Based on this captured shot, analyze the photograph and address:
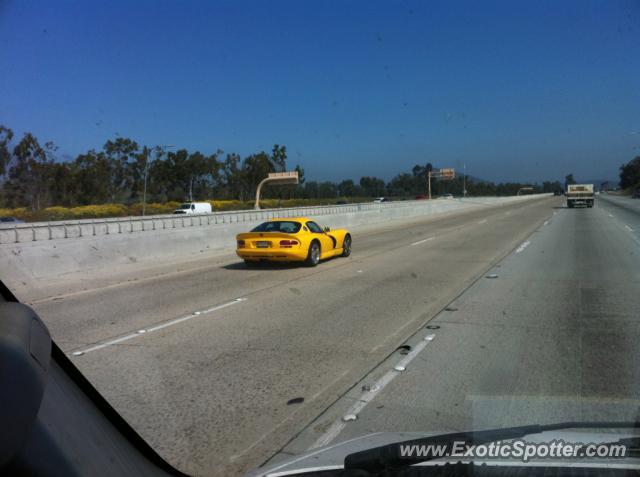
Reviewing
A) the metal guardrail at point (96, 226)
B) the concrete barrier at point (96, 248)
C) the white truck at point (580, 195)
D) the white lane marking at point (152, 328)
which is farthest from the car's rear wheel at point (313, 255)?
the white truck at point (580, 195)

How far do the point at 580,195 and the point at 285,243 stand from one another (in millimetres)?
49916

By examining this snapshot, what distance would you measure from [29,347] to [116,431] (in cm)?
90

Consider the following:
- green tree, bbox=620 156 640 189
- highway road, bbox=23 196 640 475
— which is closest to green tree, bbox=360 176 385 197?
green tree, bbox=620 156 640 189

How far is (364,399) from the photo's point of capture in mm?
5172

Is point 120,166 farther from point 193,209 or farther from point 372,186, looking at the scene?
point 372,186

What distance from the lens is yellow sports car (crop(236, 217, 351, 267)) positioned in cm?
1477

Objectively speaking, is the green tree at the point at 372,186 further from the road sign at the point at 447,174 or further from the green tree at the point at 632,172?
the green tree at the point at 632,172

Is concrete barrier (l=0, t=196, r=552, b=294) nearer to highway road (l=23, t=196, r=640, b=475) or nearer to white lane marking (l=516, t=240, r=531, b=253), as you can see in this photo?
highway road (l=23, t=196, r=640, b=475)

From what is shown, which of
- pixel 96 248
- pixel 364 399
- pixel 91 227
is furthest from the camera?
pixel 91 227

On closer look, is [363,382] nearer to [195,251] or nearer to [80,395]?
[80,395]

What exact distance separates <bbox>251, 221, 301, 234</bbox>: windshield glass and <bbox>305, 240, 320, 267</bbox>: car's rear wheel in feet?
2.04

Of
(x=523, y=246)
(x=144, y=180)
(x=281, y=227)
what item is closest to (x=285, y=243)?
(x=281, y=227)

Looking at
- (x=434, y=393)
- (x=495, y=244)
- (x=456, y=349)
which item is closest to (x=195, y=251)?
(x=495, y=244)

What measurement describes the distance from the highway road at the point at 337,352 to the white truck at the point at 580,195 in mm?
47142
